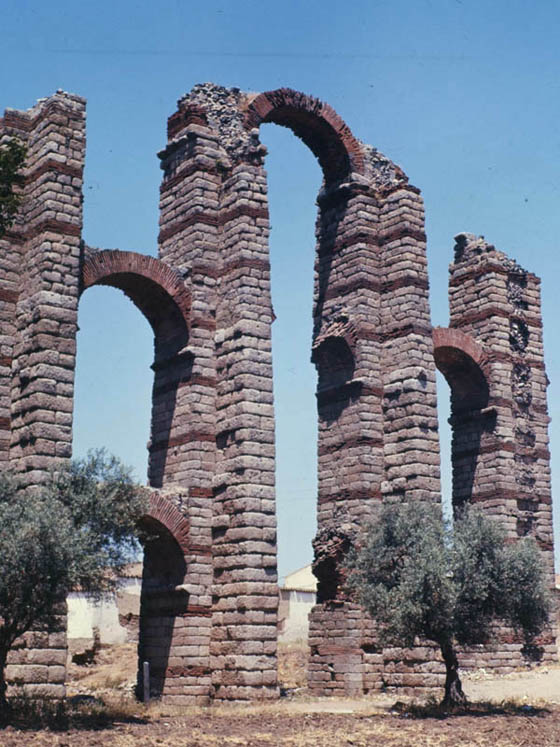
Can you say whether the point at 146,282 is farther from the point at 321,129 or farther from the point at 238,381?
the point at 321,129

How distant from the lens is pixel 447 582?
18.5m

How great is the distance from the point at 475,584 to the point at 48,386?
29.9ft

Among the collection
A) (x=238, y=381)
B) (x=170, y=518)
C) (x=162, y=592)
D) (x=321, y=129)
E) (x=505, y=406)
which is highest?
(x=321, y=129)

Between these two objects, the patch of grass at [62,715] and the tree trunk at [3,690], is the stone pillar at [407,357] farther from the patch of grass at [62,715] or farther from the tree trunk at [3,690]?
the tree trunk at [3,690]

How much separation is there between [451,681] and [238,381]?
7.76 meters

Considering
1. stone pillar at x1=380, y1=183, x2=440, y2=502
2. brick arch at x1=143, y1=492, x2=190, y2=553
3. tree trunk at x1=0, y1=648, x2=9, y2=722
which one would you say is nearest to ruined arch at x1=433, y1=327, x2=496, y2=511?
stone pillar at x1=380, y1=183, x2=440, y2=502

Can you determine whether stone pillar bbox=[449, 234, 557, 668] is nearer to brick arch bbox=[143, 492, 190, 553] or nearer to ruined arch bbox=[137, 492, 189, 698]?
ruined arch bbox=[137, 492, 189, 698]

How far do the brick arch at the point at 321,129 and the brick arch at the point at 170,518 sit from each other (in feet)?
34.9

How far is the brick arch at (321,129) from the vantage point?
26.0m

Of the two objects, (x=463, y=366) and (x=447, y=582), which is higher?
(x=463, y=366)

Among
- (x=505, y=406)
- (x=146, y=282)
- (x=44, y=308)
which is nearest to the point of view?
(x=44, y=308)

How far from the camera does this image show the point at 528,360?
31547 mm

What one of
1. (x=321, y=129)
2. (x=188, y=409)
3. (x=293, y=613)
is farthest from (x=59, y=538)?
(x=293, y=613)

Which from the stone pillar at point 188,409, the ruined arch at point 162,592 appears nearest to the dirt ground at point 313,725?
the ruined arch at point 162,592
